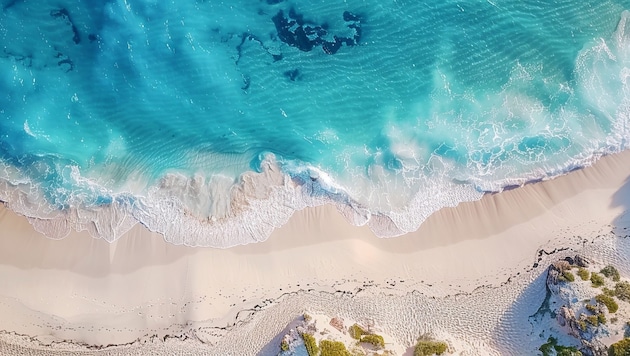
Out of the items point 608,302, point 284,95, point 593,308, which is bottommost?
point 593,308

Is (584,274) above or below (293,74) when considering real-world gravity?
below

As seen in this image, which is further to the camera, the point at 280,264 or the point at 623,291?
the point at 280,264

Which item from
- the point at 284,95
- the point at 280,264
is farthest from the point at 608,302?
the point at 284,95

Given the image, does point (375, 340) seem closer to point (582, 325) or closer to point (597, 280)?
point (582, 325)

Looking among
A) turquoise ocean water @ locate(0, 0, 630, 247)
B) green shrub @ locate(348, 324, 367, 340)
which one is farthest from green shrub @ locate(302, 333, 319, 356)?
turquoise ocean water @ locate(0, 0, 630, 247)

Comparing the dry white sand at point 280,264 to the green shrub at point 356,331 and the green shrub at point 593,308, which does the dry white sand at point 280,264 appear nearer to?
the green shrub at point 356,331

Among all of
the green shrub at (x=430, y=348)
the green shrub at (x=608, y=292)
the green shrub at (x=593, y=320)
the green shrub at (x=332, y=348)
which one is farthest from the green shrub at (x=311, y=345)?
the green shrub at (x=608, y=292)

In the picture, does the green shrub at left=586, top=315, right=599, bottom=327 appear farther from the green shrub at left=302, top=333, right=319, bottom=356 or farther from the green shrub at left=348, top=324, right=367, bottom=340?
the green shrub at left=302, top=333, right=319, bottom=356
